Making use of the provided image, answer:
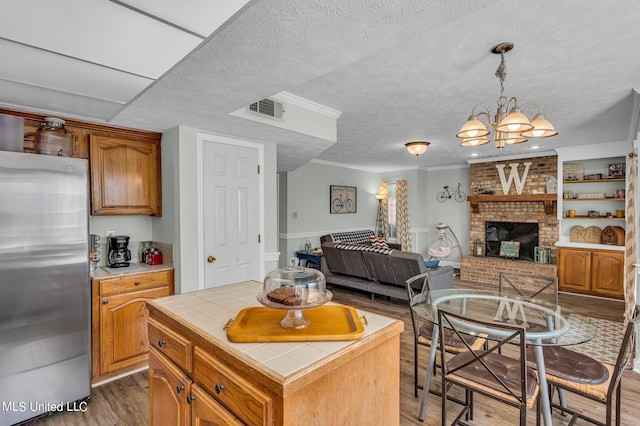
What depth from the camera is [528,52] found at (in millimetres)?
2121

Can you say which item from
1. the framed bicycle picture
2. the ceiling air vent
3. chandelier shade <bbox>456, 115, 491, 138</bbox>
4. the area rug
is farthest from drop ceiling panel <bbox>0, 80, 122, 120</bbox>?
the framed bicycle picture

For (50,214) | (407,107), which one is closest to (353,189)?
(407,107)

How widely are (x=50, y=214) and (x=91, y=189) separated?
2.28 feet

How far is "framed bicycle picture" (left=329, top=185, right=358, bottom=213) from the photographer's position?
7.21 m

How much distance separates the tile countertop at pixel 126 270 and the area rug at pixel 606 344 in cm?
397

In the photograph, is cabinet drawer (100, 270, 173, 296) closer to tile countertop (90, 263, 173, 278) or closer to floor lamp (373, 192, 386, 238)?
tile countertop (90, 263, 173, 278)

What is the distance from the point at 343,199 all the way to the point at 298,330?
633 cm

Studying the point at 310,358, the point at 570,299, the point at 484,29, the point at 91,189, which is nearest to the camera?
the point at 310,358

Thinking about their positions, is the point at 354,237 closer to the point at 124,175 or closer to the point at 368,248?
the point at 368,248

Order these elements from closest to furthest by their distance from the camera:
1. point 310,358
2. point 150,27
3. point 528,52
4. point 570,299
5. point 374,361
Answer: point 310,358 < point 374,361 < point 150,27 < point 528,52 < point 570,299

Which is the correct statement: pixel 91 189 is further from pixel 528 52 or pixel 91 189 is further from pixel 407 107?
pixel 528 52

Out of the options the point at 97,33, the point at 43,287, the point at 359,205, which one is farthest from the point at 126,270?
the point at 359,205

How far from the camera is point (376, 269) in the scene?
484 cm

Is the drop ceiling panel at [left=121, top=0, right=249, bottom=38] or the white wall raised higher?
the drop ceiling panel at [left=121, top=0, right=249, bottom=38]
